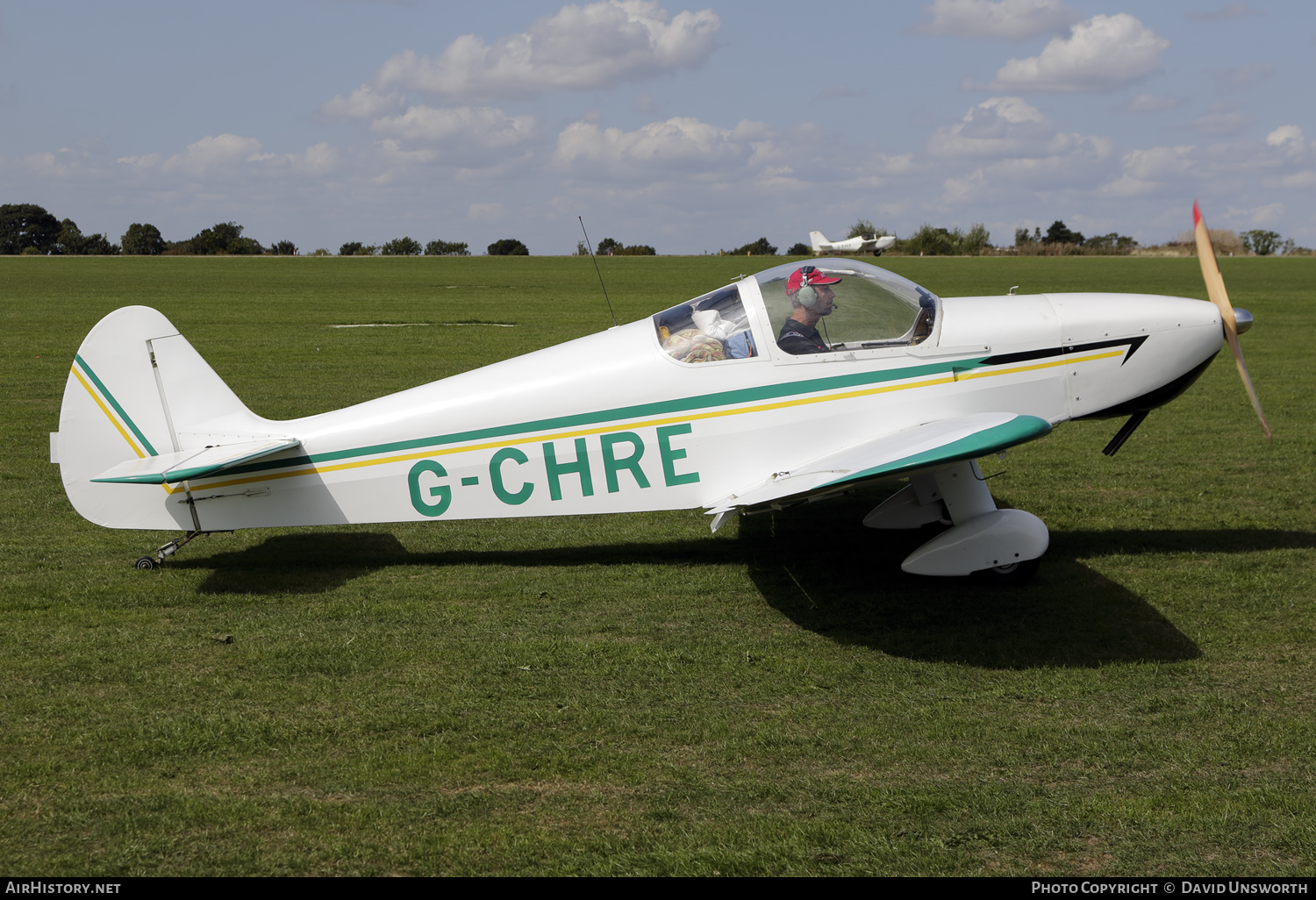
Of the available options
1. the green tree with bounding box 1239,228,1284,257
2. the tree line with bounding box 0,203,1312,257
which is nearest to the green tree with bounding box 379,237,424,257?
the tree line with bounding box 0,203,1312,257

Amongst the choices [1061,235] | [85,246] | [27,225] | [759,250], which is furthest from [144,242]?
[1061,235]

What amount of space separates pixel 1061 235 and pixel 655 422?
93.6 m

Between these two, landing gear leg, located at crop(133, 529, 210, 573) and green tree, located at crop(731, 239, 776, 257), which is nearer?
landing gear leg, located at crop(133, 529, 210, 573)

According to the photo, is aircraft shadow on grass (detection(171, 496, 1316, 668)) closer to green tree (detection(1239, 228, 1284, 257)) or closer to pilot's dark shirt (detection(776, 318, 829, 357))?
pilot's dark shirt (detection(776, 318, 829, 357))

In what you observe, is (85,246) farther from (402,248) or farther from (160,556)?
(160,556)

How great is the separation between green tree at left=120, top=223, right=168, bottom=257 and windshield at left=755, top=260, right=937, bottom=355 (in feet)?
311

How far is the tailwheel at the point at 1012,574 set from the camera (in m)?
6.08

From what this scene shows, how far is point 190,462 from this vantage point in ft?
19.3

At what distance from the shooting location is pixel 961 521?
6.12 m

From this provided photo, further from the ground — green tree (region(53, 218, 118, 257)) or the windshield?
green tree (region(53, 218, 118, 257))

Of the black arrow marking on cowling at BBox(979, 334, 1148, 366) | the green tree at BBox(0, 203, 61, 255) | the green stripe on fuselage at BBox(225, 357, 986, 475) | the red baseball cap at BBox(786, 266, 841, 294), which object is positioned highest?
the green tree at BBox(0, 203, 61, 255)

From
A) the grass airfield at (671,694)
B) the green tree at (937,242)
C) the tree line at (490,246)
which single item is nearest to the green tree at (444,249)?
the tree line at (490,246)

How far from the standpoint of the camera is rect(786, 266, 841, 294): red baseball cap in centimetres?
610
